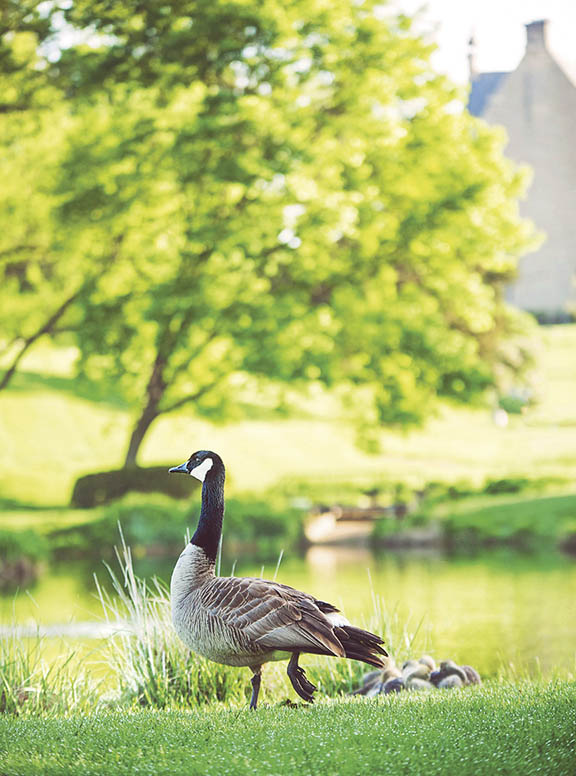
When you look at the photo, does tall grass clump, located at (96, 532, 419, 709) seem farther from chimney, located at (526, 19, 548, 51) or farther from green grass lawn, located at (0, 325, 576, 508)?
chimney, located at (526, 19, 548, 51)

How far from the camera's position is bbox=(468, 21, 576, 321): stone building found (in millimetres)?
52875

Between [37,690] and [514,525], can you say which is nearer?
[37,690]

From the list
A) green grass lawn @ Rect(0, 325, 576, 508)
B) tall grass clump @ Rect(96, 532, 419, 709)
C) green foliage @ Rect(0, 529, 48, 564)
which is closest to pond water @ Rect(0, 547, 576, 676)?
green foliage @ Rect(0, 529, 48, 564)

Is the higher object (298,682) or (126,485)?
(298,682)

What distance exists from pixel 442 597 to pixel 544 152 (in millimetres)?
39847

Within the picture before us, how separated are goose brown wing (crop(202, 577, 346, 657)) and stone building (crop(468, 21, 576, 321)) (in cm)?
4722

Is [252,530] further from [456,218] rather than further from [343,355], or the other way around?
[456,218]

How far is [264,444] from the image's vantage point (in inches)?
1521

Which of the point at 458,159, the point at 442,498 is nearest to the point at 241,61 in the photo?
the point at 458,159

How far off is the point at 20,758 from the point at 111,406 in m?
34.2

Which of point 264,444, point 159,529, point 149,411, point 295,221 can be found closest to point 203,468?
point 159,529

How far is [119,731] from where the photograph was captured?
6.45m

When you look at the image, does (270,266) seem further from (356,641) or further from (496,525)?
(356,641)

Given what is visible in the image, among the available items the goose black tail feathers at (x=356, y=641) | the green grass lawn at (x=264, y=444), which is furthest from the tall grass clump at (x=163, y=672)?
the green grass lawn at (x=264, y=444)
